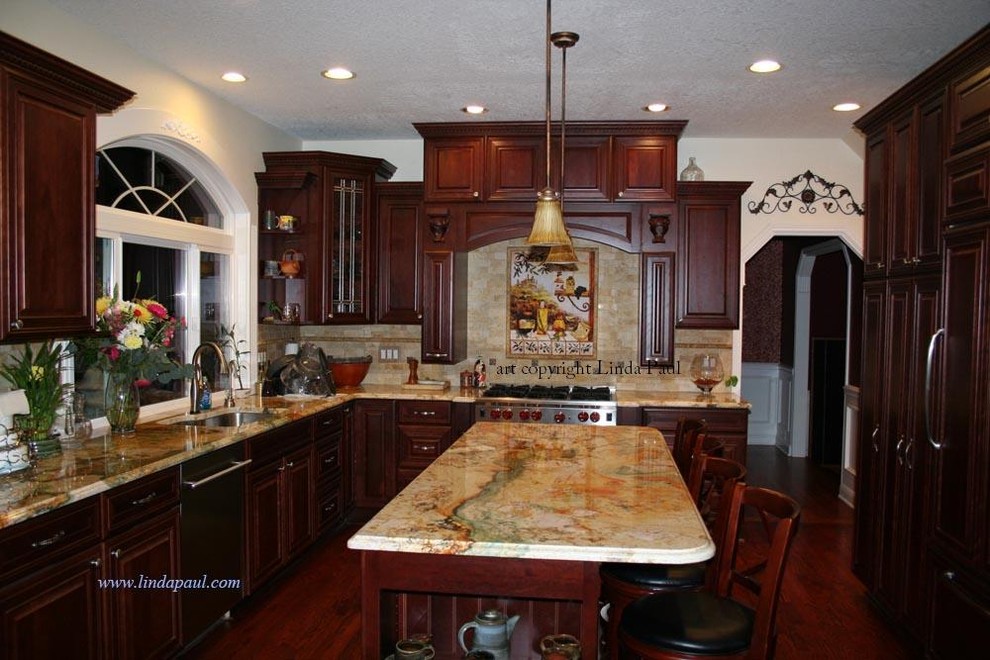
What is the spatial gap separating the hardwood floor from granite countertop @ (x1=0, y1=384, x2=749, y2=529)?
2.92 ft

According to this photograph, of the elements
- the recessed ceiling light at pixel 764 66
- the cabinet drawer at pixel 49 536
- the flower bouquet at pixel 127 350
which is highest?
the recessed ceiling light at pixel 764 66

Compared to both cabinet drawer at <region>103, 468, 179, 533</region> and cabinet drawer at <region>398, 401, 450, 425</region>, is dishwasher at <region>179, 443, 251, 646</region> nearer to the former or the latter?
cabinet drawer at <region>103, 468, 179, 533</region>

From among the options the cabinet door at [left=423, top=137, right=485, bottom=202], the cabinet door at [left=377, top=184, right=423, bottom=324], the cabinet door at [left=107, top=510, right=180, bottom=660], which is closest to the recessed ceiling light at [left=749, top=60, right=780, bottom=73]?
the cabinet door at [left=423, top=137, right=485, bottom=202]

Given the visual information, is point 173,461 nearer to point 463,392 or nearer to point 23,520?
point 23,520

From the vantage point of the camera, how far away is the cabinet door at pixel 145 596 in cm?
278

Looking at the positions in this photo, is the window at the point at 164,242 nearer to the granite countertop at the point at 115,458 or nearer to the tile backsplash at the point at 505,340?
the granite countertop at the point at 115,458

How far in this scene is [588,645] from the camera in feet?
6.72

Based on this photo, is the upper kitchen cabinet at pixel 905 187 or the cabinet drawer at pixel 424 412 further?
the cabinet drawer at pixel 424 412

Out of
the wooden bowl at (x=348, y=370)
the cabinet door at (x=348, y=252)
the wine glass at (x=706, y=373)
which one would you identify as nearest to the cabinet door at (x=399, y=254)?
the cabinet door at (x=348, y=252)

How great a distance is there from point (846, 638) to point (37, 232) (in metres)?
3.82

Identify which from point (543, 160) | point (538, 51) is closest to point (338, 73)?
point (538, 51)

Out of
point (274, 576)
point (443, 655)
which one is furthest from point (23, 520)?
point (274, 576)

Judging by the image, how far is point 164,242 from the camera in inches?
172

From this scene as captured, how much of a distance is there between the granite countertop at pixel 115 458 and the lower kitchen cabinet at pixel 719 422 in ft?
7.01
